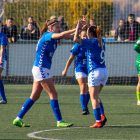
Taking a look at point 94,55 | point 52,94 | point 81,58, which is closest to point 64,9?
point 81,58

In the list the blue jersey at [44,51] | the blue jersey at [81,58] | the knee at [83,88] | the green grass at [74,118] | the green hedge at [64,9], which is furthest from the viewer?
the green hedge at [64,9]

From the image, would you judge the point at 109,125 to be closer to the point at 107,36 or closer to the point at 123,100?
the point at 123,100

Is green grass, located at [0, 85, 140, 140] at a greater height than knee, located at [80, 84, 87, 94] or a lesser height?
lesser

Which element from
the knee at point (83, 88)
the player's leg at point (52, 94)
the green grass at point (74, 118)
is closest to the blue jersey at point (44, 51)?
the player's leg at point (52, 94)

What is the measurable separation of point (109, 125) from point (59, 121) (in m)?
0.88

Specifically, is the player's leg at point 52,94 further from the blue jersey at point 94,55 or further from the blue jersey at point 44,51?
the blue jersey at point 94,55

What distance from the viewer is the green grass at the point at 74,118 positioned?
5.69 m

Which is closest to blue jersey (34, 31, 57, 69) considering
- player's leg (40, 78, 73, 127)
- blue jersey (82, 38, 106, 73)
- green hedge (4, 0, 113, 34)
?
player's leg (40, 78, 73, 127)

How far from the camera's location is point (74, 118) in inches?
287

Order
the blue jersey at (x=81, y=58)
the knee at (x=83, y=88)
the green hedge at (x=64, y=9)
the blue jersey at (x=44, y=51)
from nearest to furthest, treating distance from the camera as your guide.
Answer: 1. the blue jersey at (x=44, y=51)
2. the blue jersey at (x=81, y=58)
3. the knee at (x=83, y=88)
4. the green hedge at (x=64, y=9)

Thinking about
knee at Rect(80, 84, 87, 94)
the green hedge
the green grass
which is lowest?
the green grass

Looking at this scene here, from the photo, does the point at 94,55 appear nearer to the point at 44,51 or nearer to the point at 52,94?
the point at 44,51

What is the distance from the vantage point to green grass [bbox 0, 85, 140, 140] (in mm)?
5688

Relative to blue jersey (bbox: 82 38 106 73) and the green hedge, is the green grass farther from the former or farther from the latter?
the green hedge
